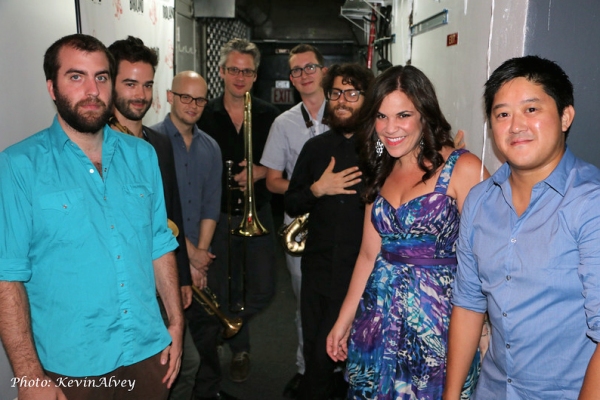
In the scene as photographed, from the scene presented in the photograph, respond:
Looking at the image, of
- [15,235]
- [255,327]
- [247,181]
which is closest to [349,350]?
[15,235]

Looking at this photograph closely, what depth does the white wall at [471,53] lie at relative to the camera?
2.26m

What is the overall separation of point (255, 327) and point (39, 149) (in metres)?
3.21

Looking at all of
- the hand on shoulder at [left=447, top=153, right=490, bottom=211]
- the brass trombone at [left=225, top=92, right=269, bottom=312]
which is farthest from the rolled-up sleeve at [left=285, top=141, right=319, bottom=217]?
the hand on shoulder at [left=447, top=153, right=490, bottom=211]

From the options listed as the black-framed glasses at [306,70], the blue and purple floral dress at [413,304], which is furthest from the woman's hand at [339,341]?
the black-framed glasses at [306,70]

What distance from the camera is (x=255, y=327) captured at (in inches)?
192

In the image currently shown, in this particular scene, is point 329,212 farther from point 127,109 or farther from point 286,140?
point 127,109

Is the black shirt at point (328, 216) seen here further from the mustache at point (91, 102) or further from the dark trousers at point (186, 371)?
the mustache at point (91, 102)

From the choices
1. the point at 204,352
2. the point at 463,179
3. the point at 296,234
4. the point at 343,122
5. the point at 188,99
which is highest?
the point at 188,99

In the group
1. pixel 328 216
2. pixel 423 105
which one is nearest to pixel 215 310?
pixel 328 216

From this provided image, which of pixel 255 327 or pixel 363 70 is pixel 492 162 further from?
pixel 255 327

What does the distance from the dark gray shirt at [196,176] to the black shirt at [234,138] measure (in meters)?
0.33

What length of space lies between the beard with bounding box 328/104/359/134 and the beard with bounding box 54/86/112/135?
131 centimetres

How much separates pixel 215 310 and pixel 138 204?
60.9 inches

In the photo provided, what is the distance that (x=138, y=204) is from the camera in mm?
2158
